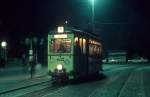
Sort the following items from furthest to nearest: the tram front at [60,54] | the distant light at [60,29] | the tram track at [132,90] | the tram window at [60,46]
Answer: the distant light at [60,29]
the tram window at [60,46]
the tram front at [60,54]
the tram track at [132,90]

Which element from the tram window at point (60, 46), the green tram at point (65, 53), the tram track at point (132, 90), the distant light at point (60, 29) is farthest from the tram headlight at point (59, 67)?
the tram track at point (132, 90)

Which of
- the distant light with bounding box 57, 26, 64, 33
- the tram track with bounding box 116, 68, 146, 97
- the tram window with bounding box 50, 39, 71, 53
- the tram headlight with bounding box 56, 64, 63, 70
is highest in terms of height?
the distant light with bounding box 57, 26, 64, 33

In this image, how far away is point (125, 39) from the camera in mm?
118562

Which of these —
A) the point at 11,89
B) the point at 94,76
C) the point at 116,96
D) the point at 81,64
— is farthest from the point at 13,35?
the point at 116,96

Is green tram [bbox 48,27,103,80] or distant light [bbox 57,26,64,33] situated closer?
green tram [bbox 48,27,103,80]

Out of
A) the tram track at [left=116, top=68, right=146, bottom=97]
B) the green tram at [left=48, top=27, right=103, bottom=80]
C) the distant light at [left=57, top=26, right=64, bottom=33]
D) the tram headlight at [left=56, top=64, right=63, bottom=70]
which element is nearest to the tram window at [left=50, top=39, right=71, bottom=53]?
the green tram at [left=48, top=27, right=103, bottom=80]

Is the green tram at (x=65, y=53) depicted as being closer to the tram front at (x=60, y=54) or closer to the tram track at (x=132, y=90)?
the tram front at (x=60, y=54)

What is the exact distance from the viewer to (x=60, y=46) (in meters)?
29.4

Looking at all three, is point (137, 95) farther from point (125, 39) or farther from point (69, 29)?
point (125, 39)

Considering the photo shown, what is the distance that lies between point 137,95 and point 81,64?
1073 cm

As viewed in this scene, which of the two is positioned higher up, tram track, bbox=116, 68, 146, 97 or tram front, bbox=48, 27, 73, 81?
tram front, bbox=48, 27, 73, 81

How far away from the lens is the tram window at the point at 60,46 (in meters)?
29.2

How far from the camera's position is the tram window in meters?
29.2

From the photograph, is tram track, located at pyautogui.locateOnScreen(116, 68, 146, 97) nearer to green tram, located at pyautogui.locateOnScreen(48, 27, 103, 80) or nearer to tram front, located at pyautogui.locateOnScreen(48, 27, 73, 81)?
green tram, located at pyautogui.locateOnScreen(48, 27, 103, 80)
